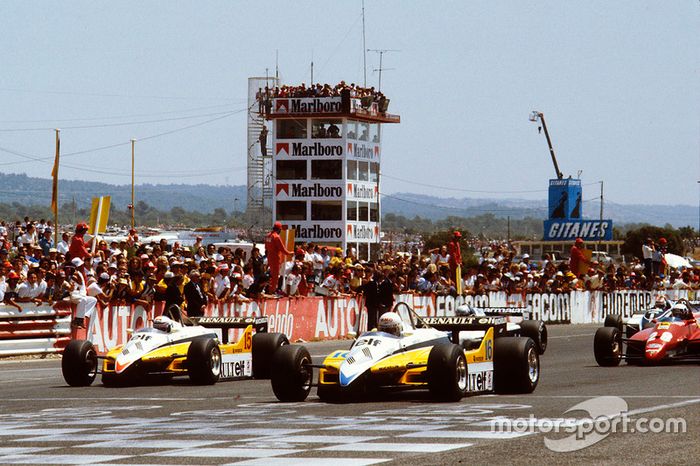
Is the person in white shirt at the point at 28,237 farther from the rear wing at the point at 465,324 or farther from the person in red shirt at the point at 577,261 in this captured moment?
the rear wing at the point at 465,324

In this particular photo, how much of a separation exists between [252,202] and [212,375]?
9703 cm

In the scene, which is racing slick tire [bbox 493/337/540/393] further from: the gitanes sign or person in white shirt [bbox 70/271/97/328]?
the gitanes sign

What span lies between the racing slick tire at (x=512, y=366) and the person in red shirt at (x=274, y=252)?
13.5m

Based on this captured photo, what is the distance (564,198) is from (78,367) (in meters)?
125

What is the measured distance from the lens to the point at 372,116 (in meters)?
107

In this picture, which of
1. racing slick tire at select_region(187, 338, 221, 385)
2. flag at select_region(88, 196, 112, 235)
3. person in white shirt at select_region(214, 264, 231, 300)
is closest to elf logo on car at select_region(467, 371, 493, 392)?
racing slick tire at select_region(187, 338, 221, 385)

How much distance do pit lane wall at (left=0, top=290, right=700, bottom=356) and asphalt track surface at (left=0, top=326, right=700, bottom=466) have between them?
5503mm

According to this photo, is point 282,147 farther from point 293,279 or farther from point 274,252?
point 274,252

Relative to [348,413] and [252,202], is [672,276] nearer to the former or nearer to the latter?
[348,413]

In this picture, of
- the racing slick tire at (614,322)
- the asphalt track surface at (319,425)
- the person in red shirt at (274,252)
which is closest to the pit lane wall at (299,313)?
the person in red shirt at (274,252)

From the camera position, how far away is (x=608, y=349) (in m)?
23.0

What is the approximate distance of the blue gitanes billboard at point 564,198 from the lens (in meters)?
141

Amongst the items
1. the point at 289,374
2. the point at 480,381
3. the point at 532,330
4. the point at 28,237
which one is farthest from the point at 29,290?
the point at 480,381

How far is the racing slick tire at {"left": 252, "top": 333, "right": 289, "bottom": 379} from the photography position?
20.7 meters
